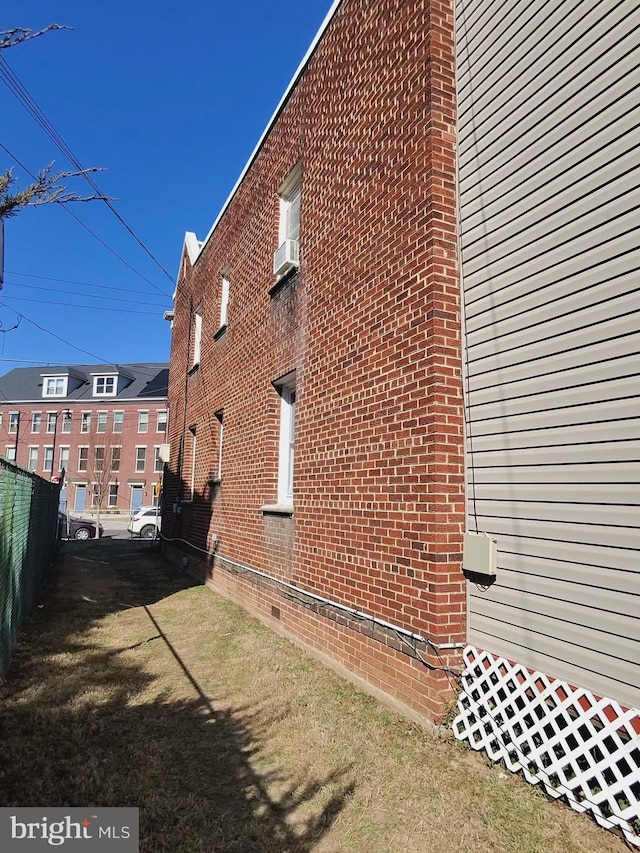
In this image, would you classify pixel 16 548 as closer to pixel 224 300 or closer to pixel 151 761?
pixel 151 761

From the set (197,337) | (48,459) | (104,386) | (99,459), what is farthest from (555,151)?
(48,459)

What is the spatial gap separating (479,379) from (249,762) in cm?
302

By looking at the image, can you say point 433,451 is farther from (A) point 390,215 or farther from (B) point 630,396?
(A) point 390,215

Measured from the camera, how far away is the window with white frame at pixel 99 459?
42062 mm

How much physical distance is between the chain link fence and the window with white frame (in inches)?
1413

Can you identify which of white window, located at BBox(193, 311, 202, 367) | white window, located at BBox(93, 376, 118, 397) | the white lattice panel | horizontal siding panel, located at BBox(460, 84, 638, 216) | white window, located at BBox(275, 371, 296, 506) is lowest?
the white lattice panel

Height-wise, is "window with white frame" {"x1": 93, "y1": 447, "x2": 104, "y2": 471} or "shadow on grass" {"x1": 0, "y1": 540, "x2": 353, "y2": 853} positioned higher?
"window with white frame" {"x1": 93, "y1": 447, "x2": 104, "y2": 471}

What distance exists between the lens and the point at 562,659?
10.1 ft

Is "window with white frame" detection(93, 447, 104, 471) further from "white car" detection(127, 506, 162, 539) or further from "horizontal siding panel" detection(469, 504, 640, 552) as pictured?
"horizontal siding panel" detection(469, 504, 640, 552)

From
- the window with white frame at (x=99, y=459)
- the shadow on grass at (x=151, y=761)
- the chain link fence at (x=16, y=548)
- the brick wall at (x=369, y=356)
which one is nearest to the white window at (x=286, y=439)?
the brick wall at (x=369, y=356)

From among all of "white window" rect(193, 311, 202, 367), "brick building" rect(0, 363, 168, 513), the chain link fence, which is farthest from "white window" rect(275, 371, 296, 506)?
"brick building" rect(0, 363, 168, 513)

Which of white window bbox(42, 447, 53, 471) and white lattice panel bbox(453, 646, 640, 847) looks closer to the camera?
white lattice panel bbox(453, 646, 640, 847)

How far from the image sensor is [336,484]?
5.29m

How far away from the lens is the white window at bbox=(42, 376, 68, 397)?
150 ft
